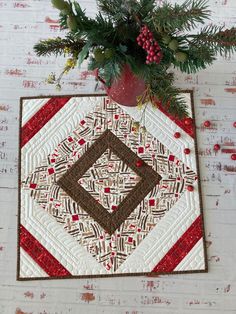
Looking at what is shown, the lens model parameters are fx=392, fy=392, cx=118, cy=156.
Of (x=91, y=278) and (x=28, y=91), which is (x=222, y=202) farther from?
(x=28, y=91)

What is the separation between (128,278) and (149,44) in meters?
0.56

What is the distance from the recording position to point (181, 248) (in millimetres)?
949

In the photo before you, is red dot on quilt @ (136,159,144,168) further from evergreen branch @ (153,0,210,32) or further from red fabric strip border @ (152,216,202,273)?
evergreen branch @ (153,0,210,32)

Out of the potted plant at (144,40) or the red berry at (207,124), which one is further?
Answer: the red berry at (207,124)

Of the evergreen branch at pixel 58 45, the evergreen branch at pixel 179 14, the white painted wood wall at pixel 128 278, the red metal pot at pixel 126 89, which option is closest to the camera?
the evergreen branch at pixel 179 14

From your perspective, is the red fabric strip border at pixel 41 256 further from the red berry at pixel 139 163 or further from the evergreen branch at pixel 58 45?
the evergreen branch at pixel 58 45

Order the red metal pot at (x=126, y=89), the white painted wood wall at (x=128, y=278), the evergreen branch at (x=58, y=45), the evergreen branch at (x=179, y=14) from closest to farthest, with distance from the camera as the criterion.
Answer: the evergreen branch at (x=179, y=14) → the evergreen branch at (x=58, y=45) → the red metal pot at (x=126, y=89) → the white painted wood wall at (x=128, y=278)

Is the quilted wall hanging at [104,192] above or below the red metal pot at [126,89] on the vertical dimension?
below

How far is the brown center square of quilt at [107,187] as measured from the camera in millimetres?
963

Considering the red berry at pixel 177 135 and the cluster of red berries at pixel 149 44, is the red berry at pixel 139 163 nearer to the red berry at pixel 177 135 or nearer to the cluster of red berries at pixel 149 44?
the red berry at pixel 177 135

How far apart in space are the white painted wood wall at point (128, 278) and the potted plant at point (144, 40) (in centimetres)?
33

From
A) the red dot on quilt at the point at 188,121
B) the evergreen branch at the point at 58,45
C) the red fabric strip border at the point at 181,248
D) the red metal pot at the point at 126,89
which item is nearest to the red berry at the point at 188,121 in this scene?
the red dot on quilt at the point at 188,121

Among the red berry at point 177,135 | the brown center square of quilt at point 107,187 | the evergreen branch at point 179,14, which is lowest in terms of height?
the brown center square of quilt at point 107,187

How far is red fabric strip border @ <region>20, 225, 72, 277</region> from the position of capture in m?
0.94
